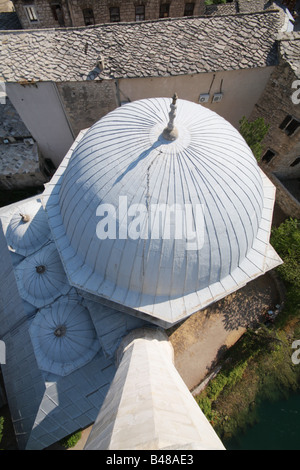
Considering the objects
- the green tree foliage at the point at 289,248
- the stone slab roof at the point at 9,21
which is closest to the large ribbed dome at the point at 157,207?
the green tree foliage at the point at 289,248

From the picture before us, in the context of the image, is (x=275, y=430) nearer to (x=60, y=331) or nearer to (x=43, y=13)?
(x=60, y=331)

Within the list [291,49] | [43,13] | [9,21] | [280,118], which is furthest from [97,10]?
[280,118]

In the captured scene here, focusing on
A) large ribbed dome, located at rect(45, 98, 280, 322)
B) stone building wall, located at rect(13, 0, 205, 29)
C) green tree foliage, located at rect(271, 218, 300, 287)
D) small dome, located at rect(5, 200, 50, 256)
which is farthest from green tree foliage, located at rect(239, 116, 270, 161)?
small dome, located at rect(5, 200, 50, 256)

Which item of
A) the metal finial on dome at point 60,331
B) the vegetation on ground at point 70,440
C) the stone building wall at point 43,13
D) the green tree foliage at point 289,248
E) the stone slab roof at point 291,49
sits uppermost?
the stone slab roof at point 291,49

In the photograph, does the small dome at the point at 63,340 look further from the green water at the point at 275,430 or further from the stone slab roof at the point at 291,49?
the stone slab roof at the point at 291,49

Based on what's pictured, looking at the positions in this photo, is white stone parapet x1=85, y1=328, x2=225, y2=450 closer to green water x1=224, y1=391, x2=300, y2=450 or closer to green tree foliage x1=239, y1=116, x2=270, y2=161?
green water x1=224, y1=391, x2=300, y2=450

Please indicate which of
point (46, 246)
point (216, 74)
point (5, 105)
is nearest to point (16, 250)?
point (46, 246)
